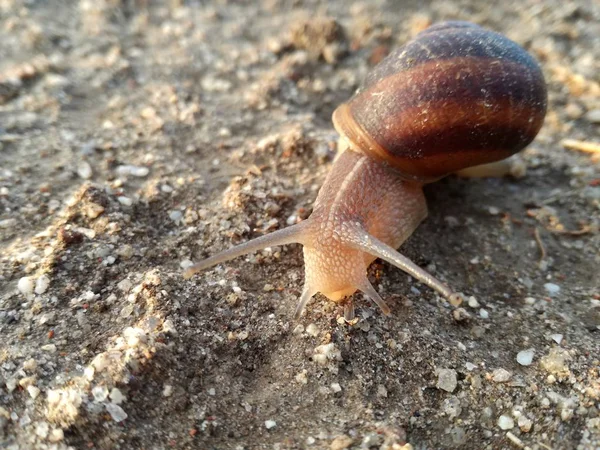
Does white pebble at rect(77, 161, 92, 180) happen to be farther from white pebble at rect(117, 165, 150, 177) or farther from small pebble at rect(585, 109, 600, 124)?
small pebble at rect(585, 109, 600, 124)

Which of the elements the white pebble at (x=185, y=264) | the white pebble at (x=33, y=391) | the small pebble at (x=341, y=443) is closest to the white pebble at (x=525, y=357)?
the small pebble at (x=341, y=443)

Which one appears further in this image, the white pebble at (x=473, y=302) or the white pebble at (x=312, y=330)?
the white pebble at (x=473, y=302)

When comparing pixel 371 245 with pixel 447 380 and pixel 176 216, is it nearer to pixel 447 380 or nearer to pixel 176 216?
pixel 447 380

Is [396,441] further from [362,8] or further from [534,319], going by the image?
[362,8]

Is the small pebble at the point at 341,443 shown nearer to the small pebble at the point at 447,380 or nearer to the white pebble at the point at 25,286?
the small pebble at the point at 447,380

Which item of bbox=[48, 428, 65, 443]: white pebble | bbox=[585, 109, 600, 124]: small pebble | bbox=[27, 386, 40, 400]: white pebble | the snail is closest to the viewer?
bbox=[48, 428, 65, 443]: white pebble

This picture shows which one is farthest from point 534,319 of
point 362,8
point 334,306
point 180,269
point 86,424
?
point 362,8

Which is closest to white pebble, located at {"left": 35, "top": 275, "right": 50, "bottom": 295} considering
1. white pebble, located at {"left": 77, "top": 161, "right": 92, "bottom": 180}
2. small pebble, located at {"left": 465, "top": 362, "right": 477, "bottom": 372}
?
white pebble, located at {"left": 77, "top": 161, "right": 92, "bottom": 180}
